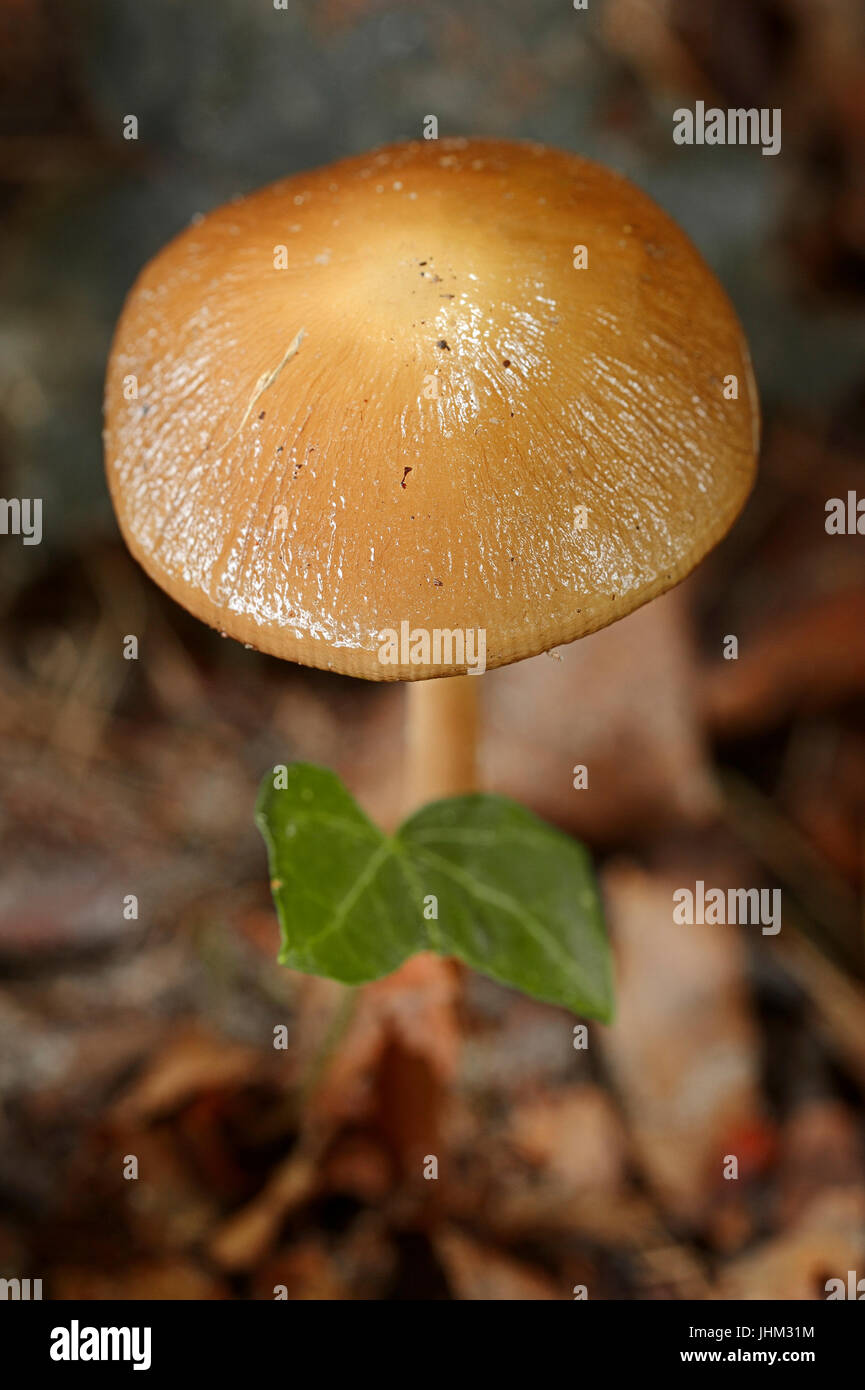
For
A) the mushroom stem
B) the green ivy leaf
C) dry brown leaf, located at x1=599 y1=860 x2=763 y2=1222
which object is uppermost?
the mushroom stem

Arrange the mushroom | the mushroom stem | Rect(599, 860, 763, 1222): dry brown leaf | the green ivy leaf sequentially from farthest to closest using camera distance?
Rect(599, 860, 763, 1222): dry brown leaf < the mushroom stem < the green ivy leaf < the mushroom

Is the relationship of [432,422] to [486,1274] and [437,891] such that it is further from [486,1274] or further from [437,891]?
[486,1274]

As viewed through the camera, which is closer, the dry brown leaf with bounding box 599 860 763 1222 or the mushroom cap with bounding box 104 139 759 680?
the mushroom cap with bounding box 104 139 759 680

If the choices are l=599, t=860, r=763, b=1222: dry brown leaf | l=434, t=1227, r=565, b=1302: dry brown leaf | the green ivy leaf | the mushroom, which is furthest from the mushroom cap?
l=434, t=1227, r=565, b=1302: dry brown leaf

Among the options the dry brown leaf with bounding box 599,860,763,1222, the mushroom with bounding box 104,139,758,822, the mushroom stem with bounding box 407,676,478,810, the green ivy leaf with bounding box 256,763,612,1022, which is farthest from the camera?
the dry brown leaf with bounding box 599,860,763,1222

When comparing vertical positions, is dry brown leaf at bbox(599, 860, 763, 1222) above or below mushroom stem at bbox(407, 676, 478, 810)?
below

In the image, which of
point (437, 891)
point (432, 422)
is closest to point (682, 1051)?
point (437, 891)

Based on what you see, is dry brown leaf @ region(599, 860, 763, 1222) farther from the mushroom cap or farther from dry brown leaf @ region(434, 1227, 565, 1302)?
the mushroom cap
